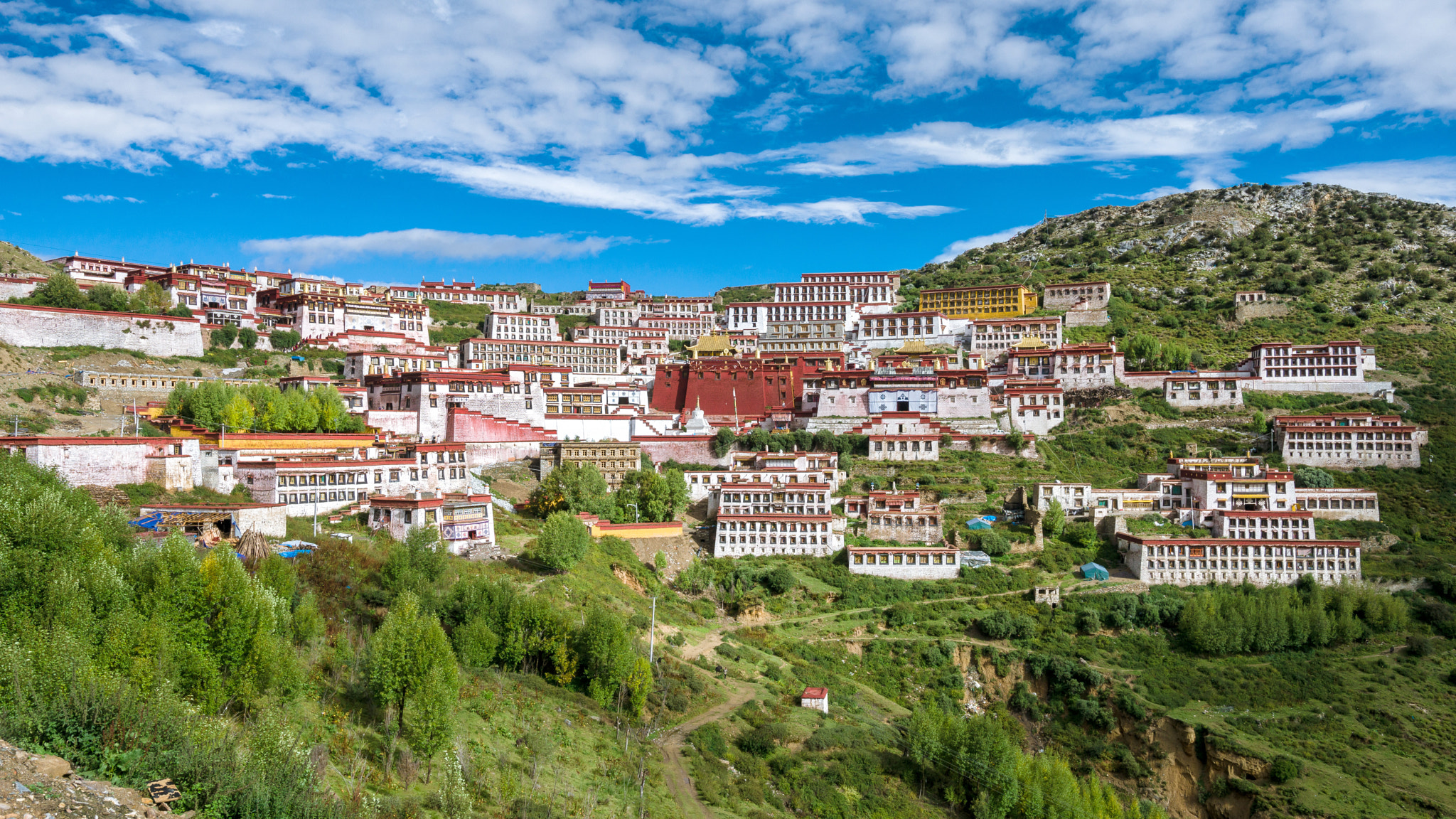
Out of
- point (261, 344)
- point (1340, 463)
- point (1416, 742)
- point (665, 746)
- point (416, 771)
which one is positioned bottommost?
point (1416, 742)

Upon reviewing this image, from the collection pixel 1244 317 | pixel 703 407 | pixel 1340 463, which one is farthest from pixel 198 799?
pixel 1244 317

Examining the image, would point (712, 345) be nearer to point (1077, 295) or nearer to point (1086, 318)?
point (1086, 318)

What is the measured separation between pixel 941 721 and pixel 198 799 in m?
24.2

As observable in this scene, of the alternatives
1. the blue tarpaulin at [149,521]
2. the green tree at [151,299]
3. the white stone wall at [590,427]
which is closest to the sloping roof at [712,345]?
the white stone wall at [590,427]

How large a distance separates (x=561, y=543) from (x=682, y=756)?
1080cm

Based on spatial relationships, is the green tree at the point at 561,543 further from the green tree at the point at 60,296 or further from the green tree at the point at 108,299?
the green tree at the point at 60,296

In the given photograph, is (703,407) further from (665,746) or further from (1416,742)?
(1416,742)

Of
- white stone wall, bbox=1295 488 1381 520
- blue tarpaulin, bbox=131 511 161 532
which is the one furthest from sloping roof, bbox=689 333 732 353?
blue tarpaulin, bbox=131 511 161 532

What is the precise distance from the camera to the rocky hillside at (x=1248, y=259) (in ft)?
276

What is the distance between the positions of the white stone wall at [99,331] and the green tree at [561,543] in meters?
32.0

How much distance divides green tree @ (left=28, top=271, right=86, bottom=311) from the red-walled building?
35768 mm

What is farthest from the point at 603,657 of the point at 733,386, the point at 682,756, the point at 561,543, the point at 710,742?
the point at 733,386

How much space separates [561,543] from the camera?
36.3 m

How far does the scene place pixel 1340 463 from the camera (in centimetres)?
5441
